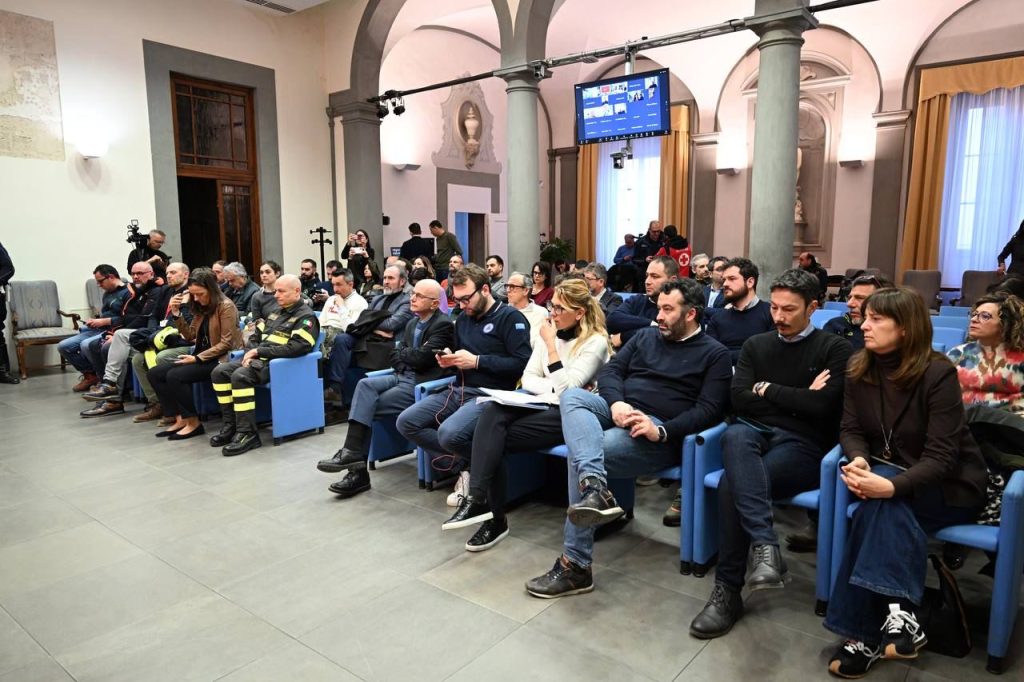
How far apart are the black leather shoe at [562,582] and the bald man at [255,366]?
2731 millimetres

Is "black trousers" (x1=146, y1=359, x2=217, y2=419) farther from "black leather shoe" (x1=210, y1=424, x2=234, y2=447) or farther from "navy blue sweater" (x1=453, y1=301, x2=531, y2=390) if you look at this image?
"navy blue sweater" (x1=453, y1=301, x2=531, y2=390)

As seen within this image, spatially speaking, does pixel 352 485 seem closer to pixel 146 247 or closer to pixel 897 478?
pixel 897 478

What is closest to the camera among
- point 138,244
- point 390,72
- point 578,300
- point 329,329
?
point 578,300

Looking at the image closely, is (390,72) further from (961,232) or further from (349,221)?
(961,232)

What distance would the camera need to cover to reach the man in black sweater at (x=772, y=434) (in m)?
2.38

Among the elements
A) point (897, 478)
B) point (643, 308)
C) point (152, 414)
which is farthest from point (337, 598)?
point (152, 414)

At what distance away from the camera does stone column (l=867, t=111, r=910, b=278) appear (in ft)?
33.1

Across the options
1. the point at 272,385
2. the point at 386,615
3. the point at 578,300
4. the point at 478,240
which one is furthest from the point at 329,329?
the point at 478,240

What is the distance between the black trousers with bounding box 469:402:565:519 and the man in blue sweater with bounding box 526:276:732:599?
0.58 ft

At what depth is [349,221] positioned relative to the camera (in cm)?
1017

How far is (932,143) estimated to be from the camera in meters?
9.71

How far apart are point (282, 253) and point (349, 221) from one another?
109cm

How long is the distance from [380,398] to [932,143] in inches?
372

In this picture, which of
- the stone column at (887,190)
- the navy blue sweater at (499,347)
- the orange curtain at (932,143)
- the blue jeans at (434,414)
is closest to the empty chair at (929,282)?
the orange curtain at (932,143)
